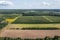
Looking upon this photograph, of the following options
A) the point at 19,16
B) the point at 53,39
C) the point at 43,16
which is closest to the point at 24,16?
the point at 19,16

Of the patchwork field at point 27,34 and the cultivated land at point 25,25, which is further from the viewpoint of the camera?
the cultivated land at point 25,25

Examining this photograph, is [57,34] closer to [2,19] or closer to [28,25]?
[28,25]

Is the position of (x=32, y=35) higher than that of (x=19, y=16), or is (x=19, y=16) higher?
(x=32, y=35)

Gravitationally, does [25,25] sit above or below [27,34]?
below

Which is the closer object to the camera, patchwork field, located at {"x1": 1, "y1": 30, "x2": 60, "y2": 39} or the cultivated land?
patchwork field, located at {"x1": 1, "y1": 30, "x2": 60, "y2": 39}

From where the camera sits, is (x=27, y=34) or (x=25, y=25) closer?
(x=27, y=34)

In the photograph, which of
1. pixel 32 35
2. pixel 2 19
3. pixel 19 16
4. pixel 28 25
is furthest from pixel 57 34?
pixel 19 16

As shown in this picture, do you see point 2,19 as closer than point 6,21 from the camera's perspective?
Yes

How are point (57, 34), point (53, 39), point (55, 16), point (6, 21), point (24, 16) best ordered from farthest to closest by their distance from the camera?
point (24, 16)
point (55, 16)
point (6, 21)
point (57, 34)
point (53, 39)

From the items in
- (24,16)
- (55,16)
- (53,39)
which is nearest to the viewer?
(53,39)
